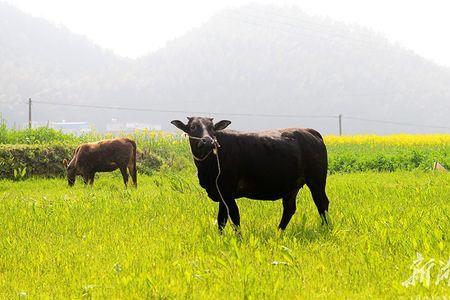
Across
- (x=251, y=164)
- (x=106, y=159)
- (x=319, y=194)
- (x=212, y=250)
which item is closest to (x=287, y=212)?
(x=319, y=194)

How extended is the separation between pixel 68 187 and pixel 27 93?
196 metres

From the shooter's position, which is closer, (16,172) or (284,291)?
(284,291)

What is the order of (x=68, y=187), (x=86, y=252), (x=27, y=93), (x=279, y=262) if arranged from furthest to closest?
(x=27, y=93) < (x=68, y=187) < (x=86, y=252) < (x=279, y=262)

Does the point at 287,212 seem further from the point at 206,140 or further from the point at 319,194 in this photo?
the point at 206,140

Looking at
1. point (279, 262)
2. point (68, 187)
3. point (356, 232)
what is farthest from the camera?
point (68, 187)

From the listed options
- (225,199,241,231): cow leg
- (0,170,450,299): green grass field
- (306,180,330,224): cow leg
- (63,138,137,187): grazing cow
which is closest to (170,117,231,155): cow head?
(225,199,241,231): cow leg

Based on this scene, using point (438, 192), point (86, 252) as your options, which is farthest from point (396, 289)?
point (438, 192)

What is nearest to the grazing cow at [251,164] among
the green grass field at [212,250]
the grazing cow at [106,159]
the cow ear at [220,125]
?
the cow ear at [220,125]

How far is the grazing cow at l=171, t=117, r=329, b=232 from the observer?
7.09 m

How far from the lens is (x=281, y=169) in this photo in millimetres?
7402

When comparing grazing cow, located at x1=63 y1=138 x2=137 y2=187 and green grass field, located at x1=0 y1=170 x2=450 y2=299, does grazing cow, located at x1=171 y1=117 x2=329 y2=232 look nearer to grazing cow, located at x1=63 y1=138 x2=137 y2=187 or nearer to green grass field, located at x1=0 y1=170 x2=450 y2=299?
green grass field, located at x1=0 y1=170 x2=450 y2=299

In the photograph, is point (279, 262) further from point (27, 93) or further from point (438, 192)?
point (27, 93)

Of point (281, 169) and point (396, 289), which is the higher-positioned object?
point (281, 169)

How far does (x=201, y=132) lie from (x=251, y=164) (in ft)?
2.71
